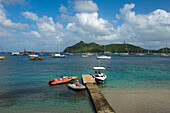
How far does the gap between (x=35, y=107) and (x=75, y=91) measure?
903 cm

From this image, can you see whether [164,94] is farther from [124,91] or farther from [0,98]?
[0,98]

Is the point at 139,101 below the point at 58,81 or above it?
below

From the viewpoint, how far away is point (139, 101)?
1995cm

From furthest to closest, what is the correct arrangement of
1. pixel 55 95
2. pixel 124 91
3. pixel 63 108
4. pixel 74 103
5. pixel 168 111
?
pixel 124 91 < pixel 55 95 < pixel 74 103 < pixel 63 108 < pixel 168 111

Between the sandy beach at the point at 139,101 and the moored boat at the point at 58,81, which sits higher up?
the moored boat at the point at 58,81

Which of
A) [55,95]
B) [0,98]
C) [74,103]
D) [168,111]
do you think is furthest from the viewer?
[55,95]

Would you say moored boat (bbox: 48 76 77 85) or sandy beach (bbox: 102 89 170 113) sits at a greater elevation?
moored boat (bbox: 48 76 77 85)

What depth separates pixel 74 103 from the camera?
19453mm

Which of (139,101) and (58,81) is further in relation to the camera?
(58,81)

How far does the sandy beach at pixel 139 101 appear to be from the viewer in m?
17.3

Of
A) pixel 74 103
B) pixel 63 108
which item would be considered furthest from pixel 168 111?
pixel 63 108

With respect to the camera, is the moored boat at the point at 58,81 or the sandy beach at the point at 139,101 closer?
the sandy beach at the point at 139,101

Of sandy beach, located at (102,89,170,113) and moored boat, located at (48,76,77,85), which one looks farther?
moored boat, located at (48,76,77,85)

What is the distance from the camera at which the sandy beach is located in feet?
→ 56.7
